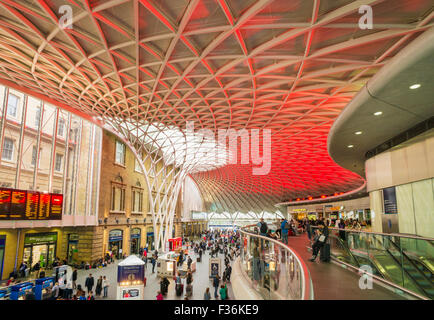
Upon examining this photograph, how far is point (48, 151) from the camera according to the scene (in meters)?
27.7

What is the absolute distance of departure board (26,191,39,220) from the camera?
870 inches

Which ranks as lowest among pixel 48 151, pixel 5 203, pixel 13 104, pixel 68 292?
pixel 68 292

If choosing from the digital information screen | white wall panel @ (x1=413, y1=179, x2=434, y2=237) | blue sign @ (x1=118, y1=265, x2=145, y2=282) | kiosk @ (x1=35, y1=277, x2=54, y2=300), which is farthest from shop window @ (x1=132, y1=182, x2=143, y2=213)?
white wall panel @ (x1=413, y1=179, x2=434, y2=237)

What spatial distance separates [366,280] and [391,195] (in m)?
6.56

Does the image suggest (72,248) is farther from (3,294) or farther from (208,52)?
(208,52)

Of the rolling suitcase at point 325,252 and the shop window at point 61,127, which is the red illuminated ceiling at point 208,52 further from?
the rolling suitcase at point 325,252

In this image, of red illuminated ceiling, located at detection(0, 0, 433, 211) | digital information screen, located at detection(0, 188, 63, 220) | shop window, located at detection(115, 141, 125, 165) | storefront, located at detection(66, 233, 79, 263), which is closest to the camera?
red illuminated ceiling, located at detection(0, 0, 433, 211)

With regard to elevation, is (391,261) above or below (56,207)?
below

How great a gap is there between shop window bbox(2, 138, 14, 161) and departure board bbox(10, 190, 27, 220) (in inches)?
169

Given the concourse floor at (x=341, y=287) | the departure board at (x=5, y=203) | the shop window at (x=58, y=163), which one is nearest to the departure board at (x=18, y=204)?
the departure board at (x=5, y=203)

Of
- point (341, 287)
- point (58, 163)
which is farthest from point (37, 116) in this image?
point (341, 287)

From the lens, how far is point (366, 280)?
27.7 feet

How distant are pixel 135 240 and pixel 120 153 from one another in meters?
13.1

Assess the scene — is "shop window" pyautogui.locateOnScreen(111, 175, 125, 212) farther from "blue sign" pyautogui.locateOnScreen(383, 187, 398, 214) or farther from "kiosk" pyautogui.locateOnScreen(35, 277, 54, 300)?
"blue sign" pyautogui.locateOnScreen(383, 187, 398, 214)
